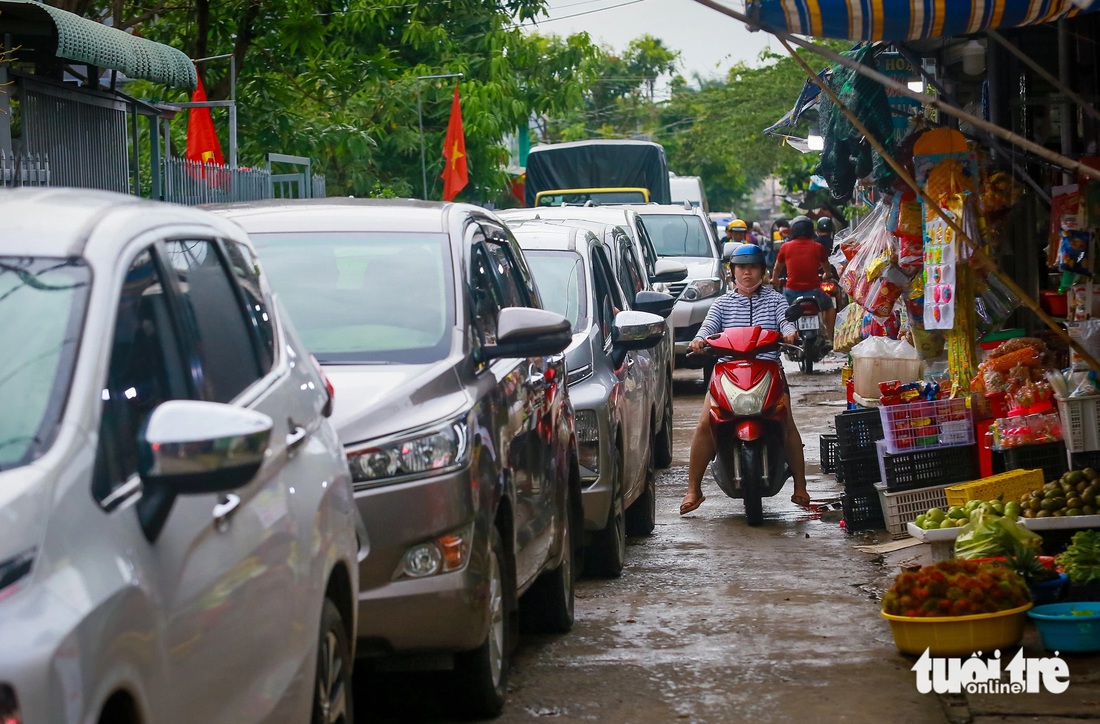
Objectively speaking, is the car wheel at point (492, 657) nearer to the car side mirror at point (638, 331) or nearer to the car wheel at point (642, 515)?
the car side mirror at point (638, 331)

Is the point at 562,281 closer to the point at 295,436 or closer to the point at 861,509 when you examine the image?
the point at 861,509

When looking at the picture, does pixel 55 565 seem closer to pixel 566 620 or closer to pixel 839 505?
pixel 566 620

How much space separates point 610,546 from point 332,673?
4494 mm

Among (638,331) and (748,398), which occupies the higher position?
(638,331)

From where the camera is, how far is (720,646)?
22.8ft

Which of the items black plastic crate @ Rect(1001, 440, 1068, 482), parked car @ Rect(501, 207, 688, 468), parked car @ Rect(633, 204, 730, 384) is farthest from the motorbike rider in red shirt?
black plastic crate @ Rect(1001, 440, 1068, 482)

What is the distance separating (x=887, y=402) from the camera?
9.14 meters

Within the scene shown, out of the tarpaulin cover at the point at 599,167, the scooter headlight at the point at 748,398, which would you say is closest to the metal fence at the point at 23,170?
the scooter headlight at the point at 748,398

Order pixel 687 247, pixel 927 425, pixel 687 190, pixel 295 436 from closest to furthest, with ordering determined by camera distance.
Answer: pixel 295 436, pixel 927 425, pixel 687 247, pixel 687 190

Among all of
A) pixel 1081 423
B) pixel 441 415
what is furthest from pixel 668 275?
pixel 441 415

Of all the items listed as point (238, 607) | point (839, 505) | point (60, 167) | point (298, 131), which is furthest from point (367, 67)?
point (238, 607)

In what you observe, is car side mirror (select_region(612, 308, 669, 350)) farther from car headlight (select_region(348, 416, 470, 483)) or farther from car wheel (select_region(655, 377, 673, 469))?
car headlight (select_region(348, 416, 470, 483))

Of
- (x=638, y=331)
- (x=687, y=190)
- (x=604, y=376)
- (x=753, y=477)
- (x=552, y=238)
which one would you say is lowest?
(x=753, y=477)

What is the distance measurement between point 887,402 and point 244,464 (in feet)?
21.8
